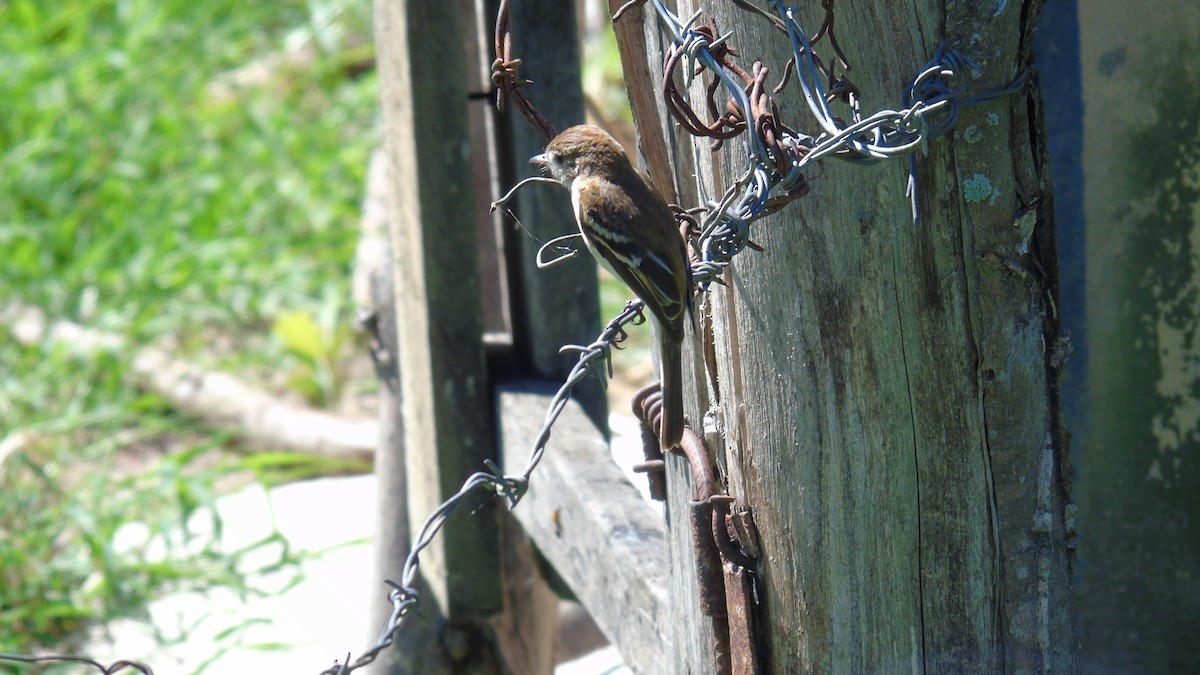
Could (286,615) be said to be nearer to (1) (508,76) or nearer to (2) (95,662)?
(2) (95,662)

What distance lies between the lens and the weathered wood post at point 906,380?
1682mm

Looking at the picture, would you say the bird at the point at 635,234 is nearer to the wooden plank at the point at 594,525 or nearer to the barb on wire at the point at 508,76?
the barb on wire at the point at 508,76

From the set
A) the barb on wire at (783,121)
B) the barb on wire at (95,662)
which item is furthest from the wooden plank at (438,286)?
the barb on wire at (95,662)

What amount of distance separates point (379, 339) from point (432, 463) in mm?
691

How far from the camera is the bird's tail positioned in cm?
201

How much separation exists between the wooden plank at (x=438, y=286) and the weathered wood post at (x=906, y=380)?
1322 mm

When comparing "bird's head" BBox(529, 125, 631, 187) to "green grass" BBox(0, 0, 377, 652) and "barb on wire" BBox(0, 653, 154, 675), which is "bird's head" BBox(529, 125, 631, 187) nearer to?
"barb on wire" BBox(0, 653, 154, 675)

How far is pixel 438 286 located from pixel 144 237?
13.7 feet

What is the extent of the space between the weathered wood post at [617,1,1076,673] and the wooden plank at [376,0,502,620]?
132cm

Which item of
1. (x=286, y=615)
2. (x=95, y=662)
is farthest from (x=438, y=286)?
(x=286, y=615)

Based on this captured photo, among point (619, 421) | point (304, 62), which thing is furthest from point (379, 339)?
point (304, 62)

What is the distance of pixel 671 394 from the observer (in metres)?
2.03

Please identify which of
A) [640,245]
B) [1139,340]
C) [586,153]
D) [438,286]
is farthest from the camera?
[438,286]

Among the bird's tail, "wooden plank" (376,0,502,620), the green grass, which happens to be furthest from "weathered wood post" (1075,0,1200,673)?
the green grass
